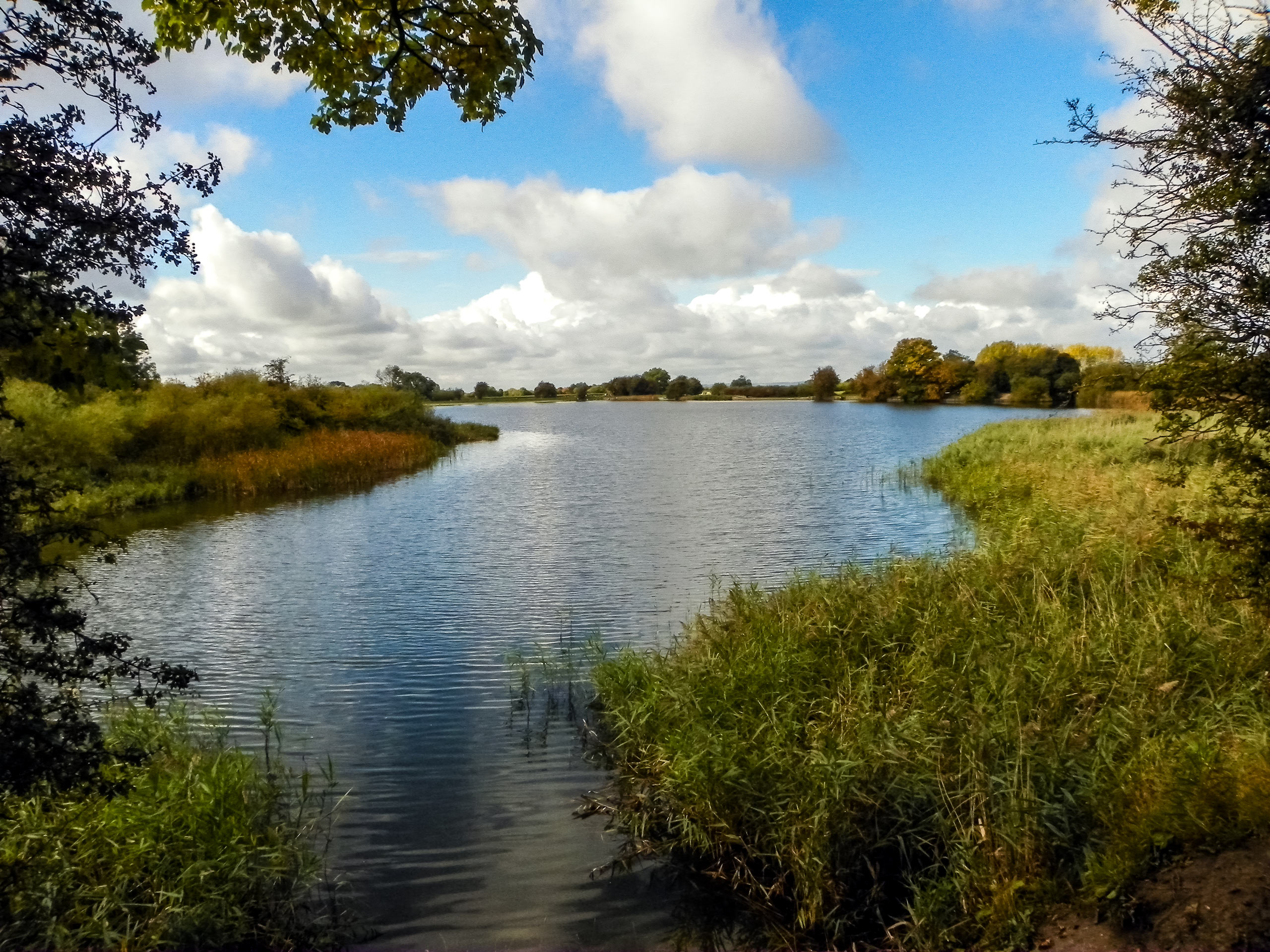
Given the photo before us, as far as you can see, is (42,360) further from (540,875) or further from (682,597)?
(682,597)

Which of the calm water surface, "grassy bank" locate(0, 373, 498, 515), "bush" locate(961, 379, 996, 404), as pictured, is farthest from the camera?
"bush" locate(961, 379, 996, 404)

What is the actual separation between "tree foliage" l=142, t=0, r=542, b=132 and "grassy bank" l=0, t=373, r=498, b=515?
12450 mm

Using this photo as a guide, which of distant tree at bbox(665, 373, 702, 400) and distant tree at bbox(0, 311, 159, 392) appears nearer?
distant tree at bbox(0, 311, 159, 392)

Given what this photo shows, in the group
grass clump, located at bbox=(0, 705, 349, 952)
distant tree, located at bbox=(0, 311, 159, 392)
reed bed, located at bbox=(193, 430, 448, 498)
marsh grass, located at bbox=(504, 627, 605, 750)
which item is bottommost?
marsh grass, located at bbox=(504, 627, 605, 750)

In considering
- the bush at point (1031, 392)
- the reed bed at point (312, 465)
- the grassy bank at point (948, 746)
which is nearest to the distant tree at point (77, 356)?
the grassy bank at point (948, 746)

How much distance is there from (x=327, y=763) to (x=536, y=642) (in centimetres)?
374

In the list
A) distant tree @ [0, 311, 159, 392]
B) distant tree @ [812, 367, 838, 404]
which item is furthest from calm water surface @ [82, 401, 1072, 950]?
distant tree @ [812, 367, 838, 404]

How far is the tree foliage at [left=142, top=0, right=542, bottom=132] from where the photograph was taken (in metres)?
4.76

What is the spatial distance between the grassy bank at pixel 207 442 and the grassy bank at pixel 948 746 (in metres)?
13.1

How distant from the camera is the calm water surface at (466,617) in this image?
585 centimetres

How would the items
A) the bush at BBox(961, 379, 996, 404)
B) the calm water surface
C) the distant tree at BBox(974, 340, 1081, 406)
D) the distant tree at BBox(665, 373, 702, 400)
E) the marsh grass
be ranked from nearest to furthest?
1. the calm water surface
2. the marsh grass
3. the distant tree at BBox(974, 340, 1081, 406)
4. the bush at BBox(961, 379, 996, 404)
5. the distant tree at BBox(665, 373, 702, 400)

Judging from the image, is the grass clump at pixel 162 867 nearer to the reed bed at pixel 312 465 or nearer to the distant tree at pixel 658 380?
the reed bed at pixel 312 465

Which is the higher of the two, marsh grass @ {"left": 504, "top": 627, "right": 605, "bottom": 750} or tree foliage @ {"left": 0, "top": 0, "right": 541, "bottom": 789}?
tree foliage @ {"left": 0, "top": 0, "right": 541, "bottom": 789}

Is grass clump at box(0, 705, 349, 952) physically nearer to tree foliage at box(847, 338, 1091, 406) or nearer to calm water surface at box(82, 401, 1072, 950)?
calm water surface at box(82, 401, 1072, 950)
